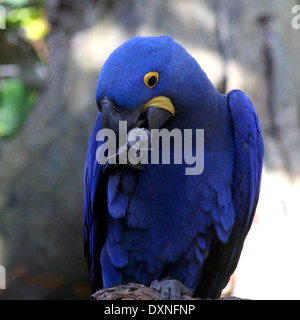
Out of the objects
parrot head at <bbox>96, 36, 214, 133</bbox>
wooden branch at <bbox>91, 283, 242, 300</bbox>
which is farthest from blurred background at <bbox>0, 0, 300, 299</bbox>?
wooden branch at <bbox>91, 283, 242, 300</bbox>

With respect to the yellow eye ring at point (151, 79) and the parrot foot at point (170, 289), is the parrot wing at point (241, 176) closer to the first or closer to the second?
the parrot foot at point (170, 289)

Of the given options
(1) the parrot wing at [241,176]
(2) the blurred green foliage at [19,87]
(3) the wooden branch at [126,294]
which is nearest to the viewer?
(3) the wooden branch at [126,294]

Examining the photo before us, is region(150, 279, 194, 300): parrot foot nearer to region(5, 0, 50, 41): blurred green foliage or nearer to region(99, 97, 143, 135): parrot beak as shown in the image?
region(99, 97, 143, 135): parrot beak

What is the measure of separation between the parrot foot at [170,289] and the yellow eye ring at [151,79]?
2.35 ft

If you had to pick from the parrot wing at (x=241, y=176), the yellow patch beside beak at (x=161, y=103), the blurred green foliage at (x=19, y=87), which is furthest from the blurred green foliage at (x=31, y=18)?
the yellow patch beside beak at (x=161, y=103)

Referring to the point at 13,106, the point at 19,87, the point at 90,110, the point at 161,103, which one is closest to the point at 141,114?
the point at 161,103

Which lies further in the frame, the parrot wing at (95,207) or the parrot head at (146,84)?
the parrot wing at (95,207)

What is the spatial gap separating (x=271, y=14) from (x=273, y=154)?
3.48 feet

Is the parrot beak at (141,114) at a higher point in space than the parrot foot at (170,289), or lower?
higher

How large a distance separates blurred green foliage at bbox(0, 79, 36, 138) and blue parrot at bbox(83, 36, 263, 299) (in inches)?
141

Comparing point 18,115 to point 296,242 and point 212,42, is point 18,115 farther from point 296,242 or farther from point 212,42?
point 296,242

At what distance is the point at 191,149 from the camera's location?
66.7 inches

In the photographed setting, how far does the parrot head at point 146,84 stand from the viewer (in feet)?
4.73
